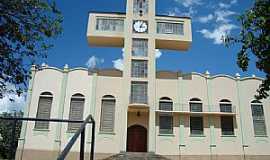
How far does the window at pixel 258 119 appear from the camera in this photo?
77.8 feet

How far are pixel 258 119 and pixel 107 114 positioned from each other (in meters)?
12.4

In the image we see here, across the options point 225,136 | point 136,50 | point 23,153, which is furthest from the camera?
point 136,50

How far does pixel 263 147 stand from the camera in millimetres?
23234

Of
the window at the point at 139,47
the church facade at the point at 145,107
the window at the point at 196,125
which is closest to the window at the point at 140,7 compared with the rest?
the church facade at the point at 145,107

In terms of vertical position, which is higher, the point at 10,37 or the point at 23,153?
the point at 10,37

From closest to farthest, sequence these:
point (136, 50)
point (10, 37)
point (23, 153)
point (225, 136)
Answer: point (10, 37) < point (23, 153) < point (225, 136) < point (136, 50)

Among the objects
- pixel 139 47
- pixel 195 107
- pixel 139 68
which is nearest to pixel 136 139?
pixel 195 107

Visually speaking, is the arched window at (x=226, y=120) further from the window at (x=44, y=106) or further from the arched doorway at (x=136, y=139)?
the window at (x=44, y=106)

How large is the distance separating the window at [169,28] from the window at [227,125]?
813 cm

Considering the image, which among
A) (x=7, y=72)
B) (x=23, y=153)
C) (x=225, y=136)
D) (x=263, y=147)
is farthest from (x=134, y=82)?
(x=7, y=72)

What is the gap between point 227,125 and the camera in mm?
23688

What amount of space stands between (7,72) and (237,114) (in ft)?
68.3

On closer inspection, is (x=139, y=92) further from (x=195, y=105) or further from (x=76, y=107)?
(x=76, y=107)

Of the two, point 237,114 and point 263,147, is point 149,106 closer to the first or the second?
point 237,114
